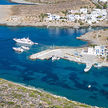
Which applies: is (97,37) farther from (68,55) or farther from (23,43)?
(23,43)

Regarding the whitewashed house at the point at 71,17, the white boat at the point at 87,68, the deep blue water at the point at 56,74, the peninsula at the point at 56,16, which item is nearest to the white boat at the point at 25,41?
the deep blue water at the point at 56,74

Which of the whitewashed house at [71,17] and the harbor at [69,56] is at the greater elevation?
the whitewashed house at [71,17]

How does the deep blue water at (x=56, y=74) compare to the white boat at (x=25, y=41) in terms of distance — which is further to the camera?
the white boat at (x=25, y=41)

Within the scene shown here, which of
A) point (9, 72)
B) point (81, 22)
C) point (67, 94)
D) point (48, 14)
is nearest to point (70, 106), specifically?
point (67, 94)

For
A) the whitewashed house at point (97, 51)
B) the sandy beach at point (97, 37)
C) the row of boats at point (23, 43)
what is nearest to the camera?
A: the whitewashed house at point (97, 51)

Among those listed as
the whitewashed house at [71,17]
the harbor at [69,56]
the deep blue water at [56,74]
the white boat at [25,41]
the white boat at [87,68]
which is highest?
the whitewashed house at [71,17]

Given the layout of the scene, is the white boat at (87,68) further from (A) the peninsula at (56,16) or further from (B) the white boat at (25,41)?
(A) the peninsula at (56,16)

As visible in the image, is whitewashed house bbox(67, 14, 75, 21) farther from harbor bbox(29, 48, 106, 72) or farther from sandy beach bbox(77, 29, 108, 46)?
harbor bbox(29, 48, 106, 72)
